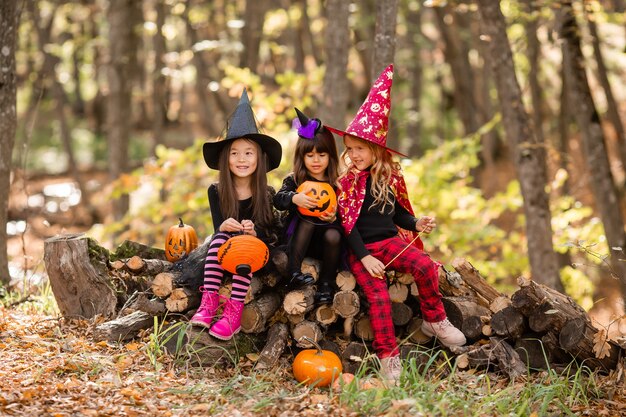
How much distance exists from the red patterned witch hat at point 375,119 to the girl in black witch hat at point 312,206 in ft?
0.56

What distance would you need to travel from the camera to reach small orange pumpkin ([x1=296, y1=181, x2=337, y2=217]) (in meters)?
5.12

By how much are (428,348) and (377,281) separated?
716 mm

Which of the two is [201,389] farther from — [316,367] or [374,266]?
[374,266]

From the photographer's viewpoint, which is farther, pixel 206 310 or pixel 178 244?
pixel 178 244

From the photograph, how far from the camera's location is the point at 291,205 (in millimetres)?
5293

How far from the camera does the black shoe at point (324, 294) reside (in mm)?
5270

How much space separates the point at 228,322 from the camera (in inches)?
206

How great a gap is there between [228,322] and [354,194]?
130 centimetres

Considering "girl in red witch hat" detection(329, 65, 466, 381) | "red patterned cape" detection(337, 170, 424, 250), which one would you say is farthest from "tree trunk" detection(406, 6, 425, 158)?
"girl in red witch hat" detection(329, 65, 466, 381)

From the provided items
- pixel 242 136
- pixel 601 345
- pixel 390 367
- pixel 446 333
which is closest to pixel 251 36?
pixel 242 136

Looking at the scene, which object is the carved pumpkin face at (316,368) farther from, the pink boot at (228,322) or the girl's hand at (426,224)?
the girl's hand at (426,224)

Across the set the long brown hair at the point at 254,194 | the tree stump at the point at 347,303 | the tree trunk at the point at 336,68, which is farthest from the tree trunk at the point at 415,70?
the tree stump at the point at 347,303

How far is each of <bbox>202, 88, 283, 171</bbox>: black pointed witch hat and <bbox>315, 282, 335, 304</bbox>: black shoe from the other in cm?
111

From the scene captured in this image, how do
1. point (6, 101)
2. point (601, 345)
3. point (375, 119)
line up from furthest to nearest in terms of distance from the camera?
point (6, 101) → point (375, 119) → point (601, 345)
